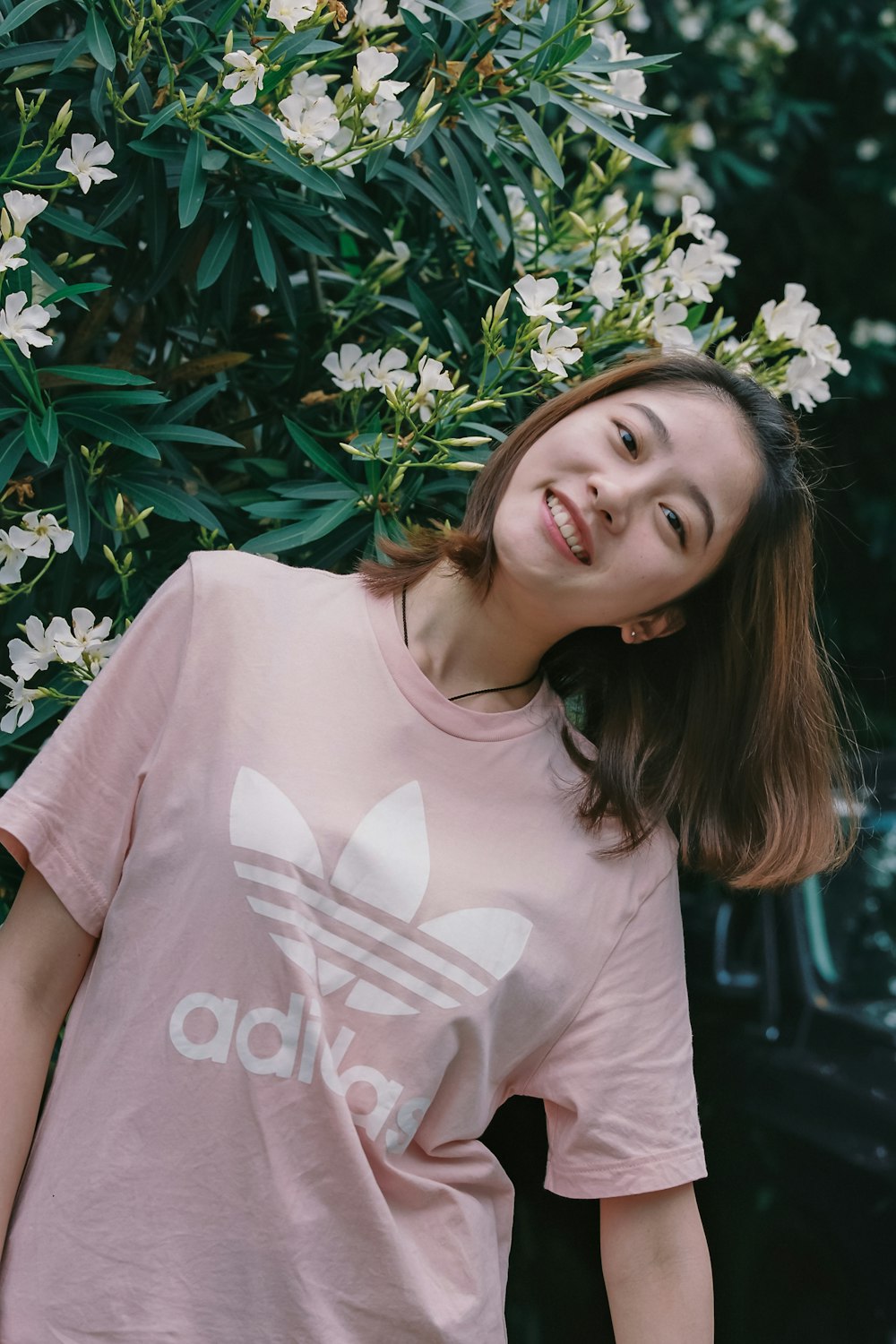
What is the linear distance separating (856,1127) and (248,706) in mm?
891

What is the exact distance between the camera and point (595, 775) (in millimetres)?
1538

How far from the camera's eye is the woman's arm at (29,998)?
1.32m

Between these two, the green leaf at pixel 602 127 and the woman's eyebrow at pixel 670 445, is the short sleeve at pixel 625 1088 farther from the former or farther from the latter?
the green leaf at pixel 602 127

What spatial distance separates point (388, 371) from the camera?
1.62 m

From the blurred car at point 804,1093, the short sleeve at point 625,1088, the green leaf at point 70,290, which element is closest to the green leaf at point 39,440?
the green leaf at point 70,290

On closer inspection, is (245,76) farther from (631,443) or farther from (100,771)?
(100,771)

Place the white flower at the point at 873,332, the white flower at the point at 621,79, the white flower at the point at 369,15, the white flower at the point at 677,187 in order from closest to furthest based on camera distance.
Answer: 1. the white flower at the point at 369,15
2. the white flower at the point at 621,79
3. the white flower at the point at 677,187
4. the white flower at the point at 873,332

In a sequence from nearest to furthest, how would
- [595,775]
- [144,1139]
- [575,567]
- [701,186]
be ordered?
1. [144,1139]
2. [575,567]
3. [595,775]
4. [701,186]

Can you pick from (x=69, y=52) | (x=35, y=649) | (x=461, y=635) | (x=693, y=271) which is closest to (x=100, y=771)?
(x=35, y=649)

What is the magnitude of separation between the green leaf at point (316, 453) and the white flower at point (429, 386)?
12 centimetres

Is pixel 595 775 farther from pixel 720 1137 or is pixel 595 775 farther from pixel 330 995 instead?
pixel 720 1137

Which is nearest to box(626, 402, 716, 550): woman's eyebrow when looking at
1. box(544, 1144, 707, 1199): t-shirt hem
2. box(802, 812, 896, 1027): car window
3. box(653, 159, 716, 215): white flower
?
box(802, 812, 896, 1027): car window

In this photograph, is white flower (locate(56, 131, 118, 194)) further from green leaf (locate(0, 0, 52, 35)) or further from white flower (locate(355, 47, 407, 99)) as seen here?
white flower (locate(355, 47, 407, 99))

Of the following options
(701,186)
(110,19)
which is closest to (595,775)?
(110,19)
